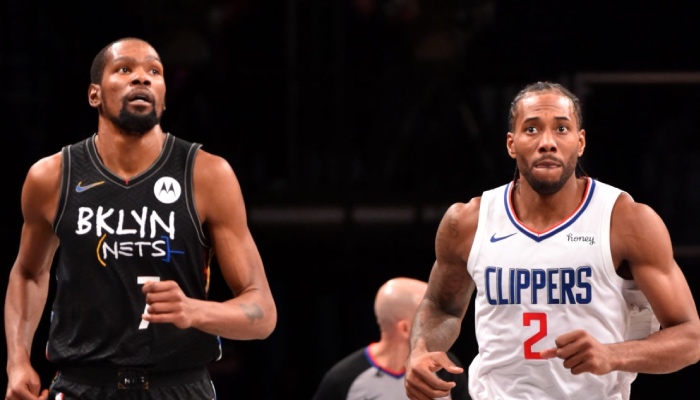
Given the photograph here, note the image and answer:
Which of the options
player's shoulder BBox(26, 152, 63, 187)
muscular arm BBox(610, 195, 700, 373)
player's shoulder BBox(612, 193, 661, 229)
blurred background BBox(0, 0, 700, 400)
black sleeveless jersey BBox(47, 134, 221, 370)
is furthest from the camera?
blurred background BBox(0, 0, 700, 400)

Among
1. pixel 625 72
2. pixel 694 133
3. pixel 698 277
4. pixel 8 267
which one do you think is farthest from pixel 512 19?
pixel 8 267

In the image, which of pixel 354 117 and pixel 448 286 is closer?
pixel 448 286

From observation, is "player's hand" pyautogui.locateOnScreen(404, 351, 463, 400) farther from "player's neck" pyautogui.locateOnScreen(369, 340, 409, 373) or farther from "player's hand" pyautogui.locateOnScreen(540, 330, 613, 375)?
"player's neck" pyautogui.locateOnScreen(369, 340, 409, 373)

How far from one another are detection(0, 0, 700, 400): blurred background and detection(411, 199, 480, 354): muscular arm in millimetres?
3225

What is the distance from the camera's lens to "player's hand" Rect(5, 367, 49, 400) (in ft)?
11.5

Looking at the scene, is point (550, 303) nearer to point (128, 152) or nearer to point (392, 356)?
point (128, 152)

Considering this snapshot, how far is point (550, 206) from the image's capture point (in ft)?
11.9

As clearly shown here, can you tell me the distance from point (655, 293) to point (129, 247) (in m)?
1.46

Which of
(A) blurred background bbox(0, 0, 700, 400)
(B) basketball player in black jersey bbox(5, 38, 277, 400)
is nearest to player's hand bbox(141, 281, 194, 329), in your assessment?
(B) basketball player in black jersey bbox(5, 38, 277, 400)

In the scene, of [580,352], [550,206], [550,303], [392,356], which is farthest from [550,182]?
[392,356]

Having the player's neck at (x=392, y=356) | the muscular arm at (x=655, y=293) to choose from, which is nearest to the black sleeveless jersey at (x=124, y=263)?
the muscular arm at (x=655, y=293)

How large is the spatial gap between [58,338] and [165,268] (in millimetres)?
385

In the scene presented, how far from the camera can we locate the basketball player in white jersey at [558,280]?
3.41 m

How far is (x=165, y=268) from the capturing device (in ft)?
11.8
